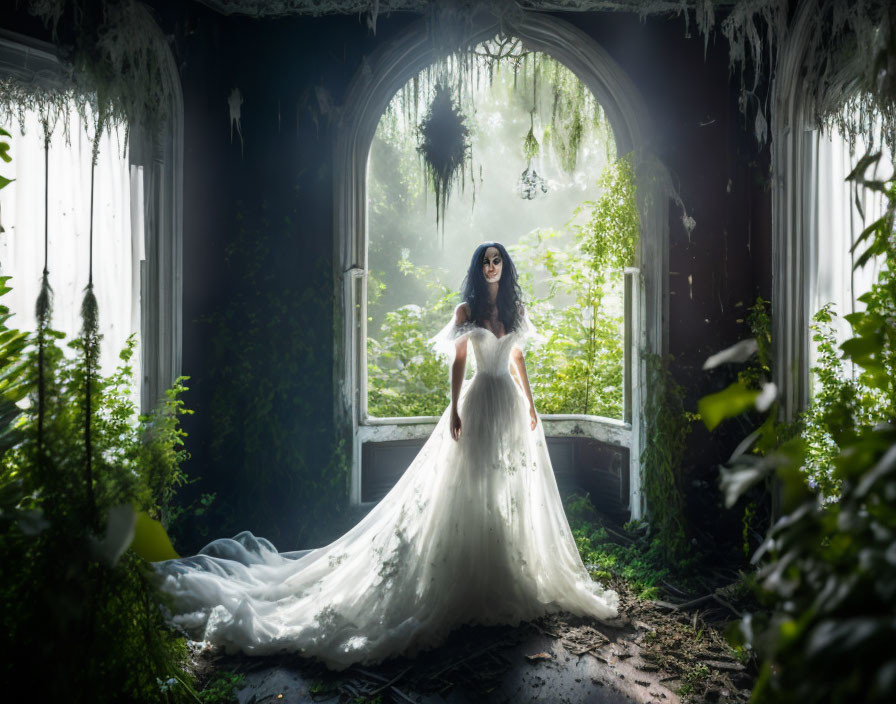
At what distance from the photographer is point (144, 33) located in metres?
3.32

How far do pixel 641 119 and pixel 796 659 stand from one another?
3.81m

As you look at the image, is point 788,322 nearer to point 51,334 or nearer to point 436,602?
point 436,602

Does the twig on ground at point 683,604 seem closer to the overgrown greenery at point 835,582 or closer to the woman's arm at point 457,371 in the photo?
the woman's arm at point 457,371

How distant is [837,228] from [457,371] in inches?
92.9

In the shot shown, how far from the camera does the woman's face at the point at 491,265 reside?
3.20 m

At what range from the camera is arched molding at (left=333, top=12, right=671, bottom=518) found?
3.83 meters

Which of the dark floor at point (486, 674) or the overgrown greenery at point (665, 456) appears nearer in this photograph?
the dark floor at point (486, 674)

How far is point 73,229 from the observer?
3.12m

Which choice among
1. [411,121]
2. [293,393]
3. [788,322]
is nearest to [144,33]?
[411,121]

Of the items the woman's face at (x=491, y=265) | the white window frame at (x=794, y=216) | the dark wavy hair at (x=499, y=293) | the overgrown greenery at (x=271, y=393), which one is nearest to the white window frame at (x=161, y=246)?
the overgrown greenery at (x=271, y=393)

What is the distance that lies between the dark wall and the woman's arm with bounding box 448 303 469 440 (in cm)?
119

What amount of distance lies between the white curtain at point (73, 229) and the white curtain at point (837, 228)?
4.07 meters

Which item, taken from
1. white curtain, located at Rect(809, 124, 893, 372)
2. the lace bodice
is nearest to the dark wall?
white curtain, located at Rect(809, 124, 893, 372)

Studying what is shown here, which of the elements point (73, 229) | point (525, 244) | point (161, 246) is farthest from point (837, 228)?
point (73, 229)
